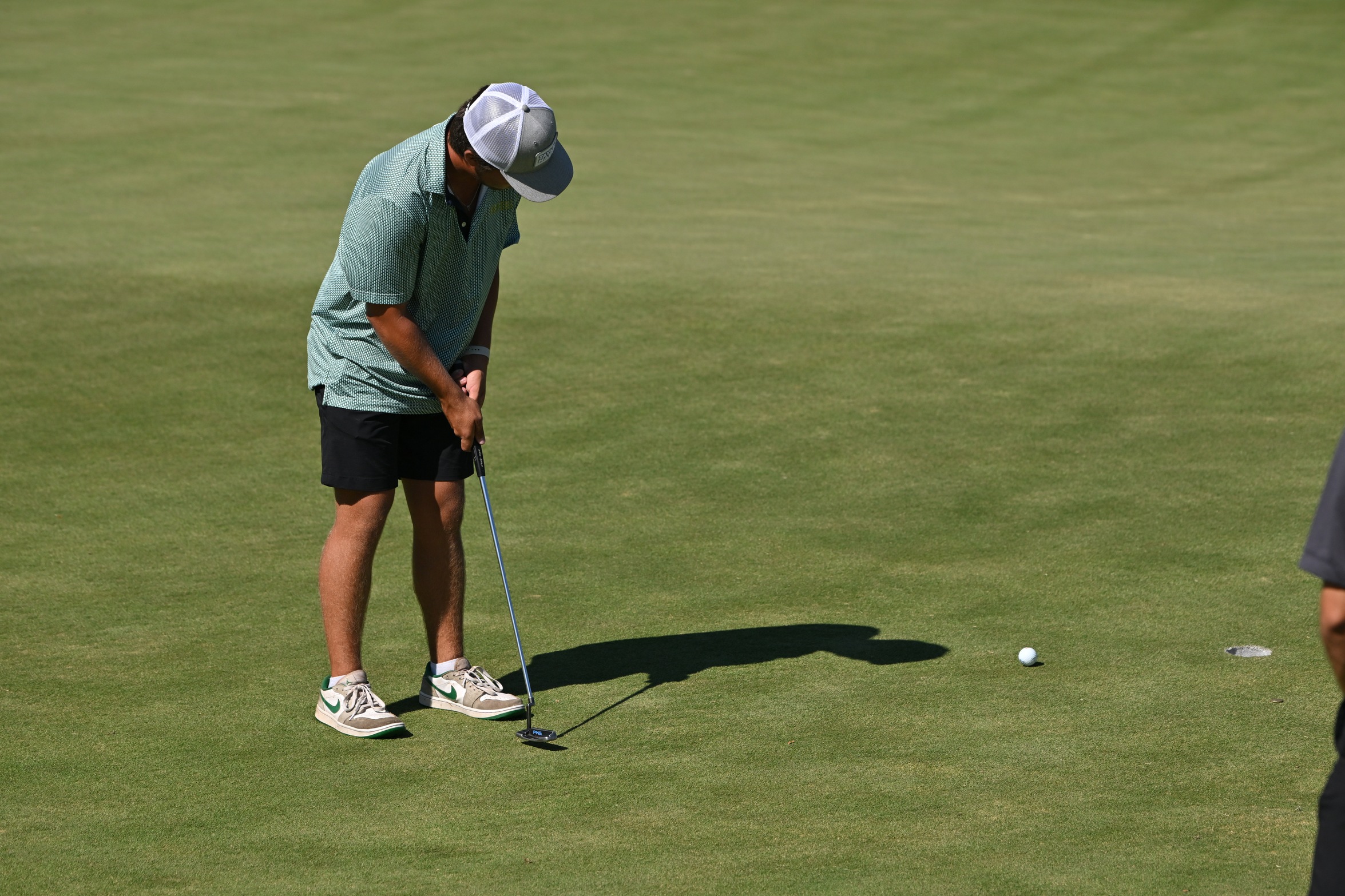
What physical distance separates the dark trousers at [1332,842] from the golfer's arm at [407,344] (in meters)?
3.12

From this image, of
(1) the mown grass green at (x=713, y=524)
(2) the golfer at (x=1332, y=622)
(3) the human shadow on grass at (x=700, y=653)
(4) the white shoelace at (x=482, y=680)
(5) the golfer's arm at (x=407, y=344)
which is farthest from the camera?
(3) the human shadow on grass at (x=700, y=653)

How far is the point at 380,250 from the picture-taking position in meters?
5.18

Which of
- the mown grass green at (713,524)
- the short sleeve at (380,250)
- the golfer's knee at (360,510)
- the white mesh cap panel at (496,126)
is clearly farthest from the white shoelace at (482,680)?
the white mesh cap panel at (496,126)

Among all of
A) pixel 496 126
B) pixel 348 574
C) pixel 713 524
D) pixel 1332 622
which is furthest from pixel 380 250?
pixel 1332 622

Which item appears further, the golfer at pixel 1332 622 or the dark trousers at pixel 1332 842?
the dark trousers at pixel 1332 842

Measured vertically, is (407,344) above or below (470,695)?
above

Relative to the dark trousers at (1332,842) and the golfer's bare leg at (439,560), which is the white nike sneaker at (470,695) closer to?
the golfer's bare leg at (439,560)

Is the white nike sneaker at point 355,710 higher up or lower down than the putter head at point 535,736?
higher up

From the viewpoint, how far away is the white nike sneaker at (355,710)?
17.7 ft

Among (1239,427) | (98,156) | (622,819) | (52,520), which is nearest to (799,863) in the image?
(622,819)

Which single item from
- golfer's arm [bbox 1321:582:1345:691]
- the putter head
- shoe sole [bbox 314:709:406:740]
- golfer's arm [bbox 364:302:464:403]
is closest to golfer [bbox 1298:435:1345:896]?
golfer's arm [bbox 1321:582:1345:691]

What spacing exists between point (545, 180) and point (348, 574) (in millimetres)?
1475

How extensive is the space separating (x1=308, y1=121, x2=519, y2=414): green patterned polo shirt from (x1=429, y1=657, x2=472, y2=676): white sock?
2.85 feet

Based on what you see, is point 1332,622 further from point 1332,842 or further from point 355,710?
point 355,710
